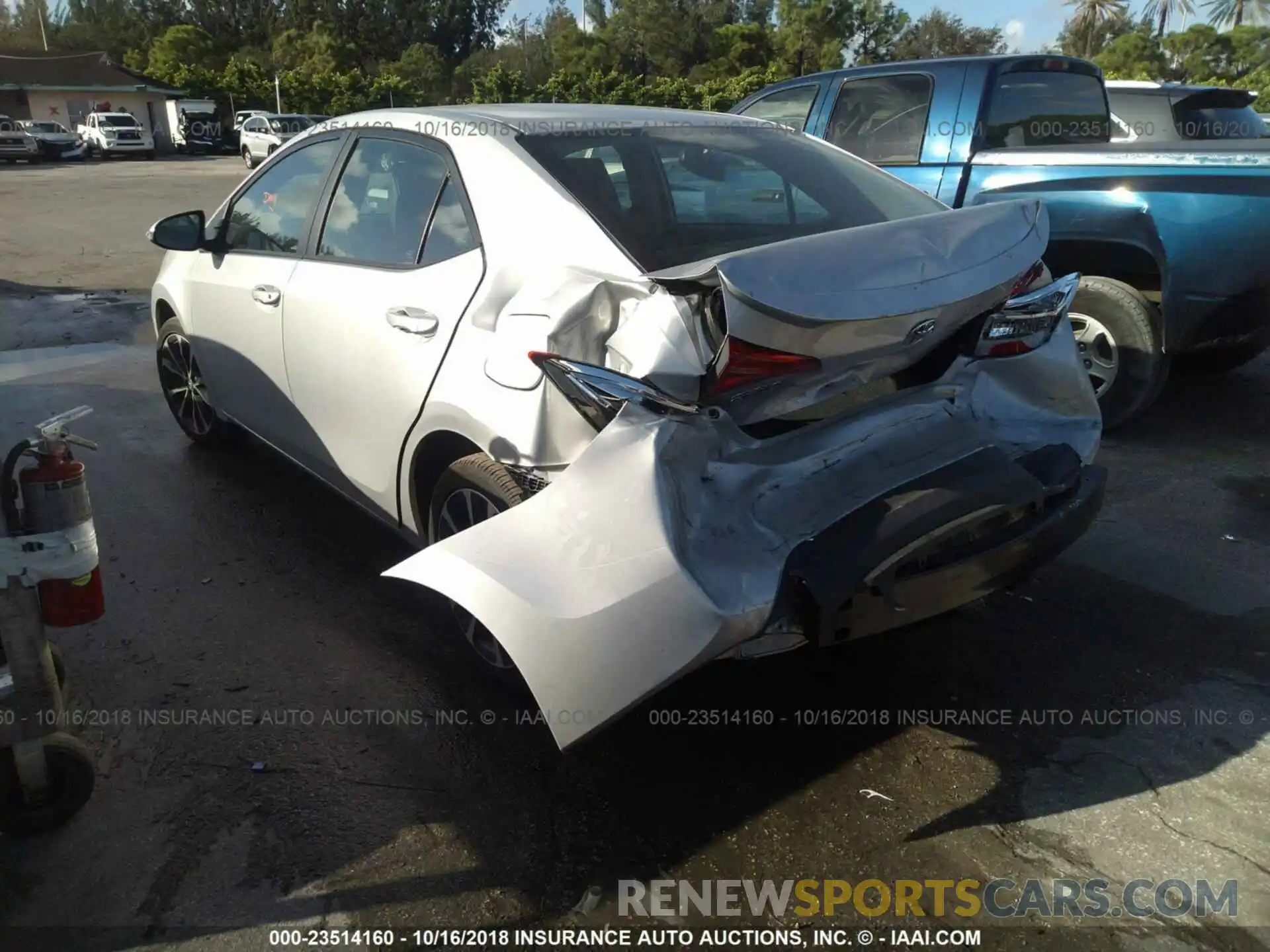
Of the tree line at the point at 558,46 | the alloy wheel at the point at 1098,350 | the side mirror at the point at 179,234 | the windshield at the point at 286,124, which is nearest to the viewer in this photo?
the side mirror at the point at 179,234

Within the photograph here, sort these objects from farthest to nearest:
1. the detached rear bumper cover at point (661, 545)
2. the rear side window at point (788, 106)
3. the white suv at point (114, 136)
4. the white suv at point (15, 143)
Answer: the white suv at point (114, 136)
the white suv at point (15, 143)
the rear side window at point (788, 106)
the detached rear bumper cover at point (661, 545)

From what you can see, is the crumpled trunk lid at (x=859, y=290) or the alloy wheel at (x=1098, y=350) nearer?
the crumpled trunk lid at (x=859, y=290)

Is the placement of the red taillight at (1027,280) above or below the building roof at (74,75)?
below

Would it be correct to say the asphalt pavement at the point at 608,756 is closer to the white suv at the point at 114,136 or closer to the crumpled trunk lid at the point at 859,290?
the crumpled trunk lid at the point at 859,290

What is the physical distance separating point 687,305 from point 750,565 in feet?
2.15

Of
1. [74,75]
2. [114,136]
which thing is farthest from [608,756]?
[74,75]

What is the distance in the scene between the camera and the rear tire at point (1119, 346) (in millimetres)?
5340

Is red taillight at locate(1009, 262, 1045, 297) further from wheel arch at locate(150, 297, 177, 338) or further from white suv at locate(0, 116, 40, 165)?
white suv at locate(0, 116, 40, 165)

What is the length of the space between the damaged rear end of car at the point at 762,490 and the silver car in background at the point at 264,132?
1296 inches

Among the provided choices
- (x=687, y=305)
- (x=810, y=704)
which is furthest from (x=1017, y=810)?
(x=687, y=305)

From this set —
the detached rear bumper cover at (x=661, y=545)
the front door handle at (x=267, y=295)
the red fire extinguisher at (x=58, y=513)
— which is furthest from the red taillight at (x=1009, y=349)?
the front door handle at (x=267, y=295)

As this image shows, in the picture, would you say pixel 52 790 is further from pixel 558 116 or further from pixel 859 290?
pixel 558 116

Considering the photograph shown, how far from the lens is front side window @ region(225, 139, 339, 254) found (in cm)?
405
